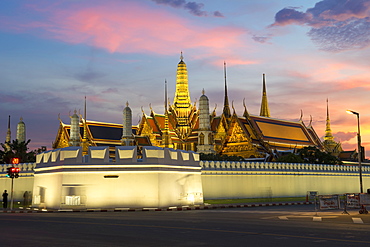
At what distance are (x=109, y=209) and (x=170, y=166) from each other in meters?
4.40

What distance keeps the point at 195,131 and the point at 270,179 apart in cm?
3407

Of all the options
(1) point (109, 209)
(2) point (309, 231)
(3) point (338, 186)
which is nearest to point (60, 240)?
(2) point (309, 231)

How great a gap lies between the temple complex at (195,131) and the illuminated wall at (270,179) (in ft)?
49.0

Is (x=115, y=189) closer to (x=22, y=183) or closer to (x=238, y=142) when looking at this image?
(x=22, y=183)

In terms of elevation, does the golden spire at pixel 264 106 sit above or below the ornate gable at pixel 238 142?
above

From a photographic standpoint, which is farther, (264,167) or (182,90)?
(182,90)

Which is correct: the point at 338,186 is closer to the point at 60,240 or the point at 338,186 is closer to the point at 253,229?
the point at 253,229

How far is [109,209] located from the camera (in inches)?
1246

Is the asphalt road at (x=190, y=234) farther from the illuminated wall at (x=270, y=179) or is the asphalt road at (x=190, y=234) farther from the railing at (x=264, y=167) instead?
the railing at (x=264, y=167)

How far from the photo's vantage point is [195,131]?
79.1 m

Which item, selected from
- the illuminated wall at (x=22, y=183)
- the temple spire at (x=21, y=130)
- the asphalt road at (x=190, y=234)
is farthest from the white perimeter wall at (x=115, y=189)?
the temple spire at (x=21, y=130)

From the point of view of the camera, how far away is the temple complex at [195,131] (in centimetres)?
7062

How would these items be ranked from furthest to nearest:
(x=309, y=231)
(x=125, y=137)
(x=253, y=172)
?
(x=125, y=137) → (x=253, y=172) → (x=309, y=231)

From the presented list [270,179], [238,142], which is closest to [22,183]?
[270,179]
